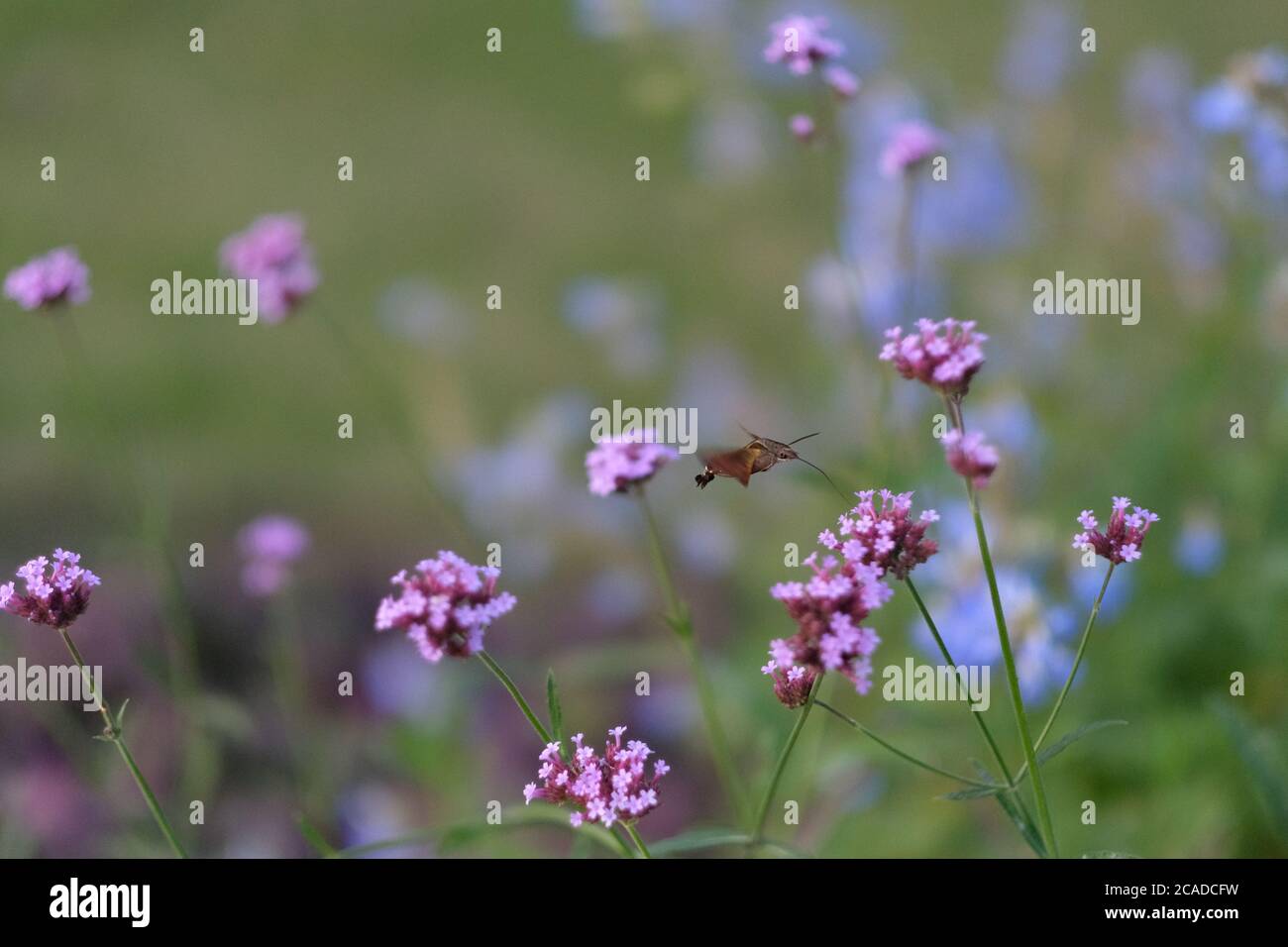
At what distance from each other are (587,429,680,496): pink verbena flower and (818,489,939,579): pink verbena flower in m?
0.13

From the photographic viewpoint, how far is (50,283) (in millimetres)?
1279

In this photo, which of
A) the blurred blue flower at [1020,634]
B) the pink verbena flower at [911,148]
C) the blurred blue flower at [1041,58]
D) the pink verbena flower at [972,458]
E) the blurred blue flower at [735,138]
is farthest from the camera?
the blurred blue flower at [735,138]

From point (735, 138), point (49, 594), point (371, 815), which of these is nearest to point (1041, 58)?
point (735, 138)

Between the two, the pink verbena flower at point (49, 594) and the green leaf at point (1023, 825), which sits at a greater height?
the pink verbena flower at point (49, 594)

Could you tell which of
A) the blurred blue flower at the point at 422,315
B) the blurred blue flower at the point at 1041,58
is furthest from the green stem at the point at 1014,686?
the blurred blue flower at the point at 422,315

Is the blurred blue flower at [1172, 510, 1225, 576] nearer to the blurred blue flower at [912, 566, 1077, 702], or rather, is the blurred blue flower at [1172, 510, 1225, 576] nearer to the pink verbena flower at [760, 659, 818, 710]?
the blurred blue flower at [912, 566, 1077, 702]

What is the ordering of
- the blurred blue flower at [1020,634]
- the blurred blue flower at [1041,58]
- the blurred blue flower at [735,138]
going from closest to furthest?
the blurred blue flower at [1020,634] → the blurred blue flower at [1041,58] → the blurred blue flower at [735,138]

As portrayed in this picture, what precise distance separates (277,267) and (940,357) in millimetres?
863

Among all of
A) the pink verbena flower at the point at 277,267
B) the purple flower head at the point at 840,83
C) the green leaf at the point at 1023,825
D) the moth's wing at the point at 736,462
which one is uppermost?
the purple flower head at the point at 840,83

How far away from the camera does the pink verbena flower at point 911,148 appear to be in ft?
4.49

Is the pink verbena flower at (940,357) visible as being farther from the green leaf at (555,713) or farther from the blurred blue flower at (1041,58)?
the blurred blue flower at (1041,58)

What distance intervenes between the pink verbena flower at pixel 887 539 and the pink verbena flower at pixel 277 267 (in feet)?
2.56
